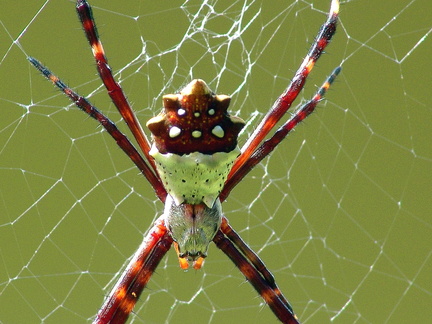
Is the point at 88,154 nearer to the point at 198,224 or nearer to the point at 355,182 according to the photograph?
the point at 198,224

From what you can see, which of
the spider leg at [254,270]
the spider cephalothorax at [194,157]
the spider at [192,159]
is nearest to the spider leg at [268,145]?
the spider at [192,159]

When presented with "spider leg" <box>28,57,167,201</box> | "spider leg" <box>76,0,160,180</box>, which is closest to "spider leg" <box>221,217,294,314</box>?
"spider leg" <box>28,57,167,201</box>

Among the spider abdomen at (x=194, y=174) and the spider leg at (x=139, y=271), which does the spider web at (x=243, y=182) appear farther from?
the spider abdomen at (x=194, y=174)

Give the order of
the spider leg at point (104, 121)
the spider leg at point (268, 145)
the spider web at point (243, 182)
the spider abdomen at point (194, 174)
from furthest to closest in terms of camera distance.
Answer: the spider web at point (243, 182) < the spider leg at point (268, 145) < the spider leg at point (104, 121) < the spider abdomen at point (194, 174)

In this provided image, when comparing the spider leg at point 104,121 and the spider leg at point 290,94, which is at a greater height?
the spider leg at point 290,94

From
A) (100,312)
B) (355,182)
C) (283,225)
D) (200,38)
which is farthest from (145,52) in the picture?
(355,182)
